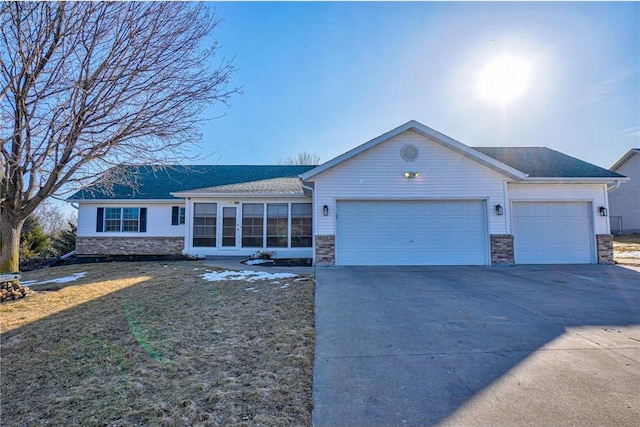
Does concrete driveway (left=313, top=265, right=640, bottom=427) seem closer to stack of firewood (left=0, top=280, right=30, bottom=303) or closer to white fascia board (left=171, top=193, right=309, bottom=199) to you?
stack of firewood (left=0, top=280, right=30, bottom=303)

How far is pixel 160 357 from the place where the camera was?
151 inches

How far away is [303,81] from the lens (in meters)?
11.1

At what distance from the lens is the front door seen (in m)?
13.5

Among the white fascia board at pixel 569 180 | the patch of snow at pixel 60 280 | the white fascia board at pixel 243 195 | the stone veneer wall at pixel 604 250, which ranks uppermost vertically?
the white fascia board at pixel 569 180

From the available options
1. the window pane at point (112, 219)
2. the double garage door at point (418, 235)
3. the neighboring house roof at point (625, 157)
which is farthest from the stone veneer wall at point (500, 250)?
the neighboring house roof at point (625, 157)

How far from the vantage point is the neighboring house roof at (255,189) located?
43.1 ft

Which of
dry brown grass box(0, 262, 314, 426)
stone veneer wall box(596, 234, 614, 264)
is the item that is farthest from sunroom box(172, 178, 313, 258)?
stone veneer wall box(596, 234, 614, 264)

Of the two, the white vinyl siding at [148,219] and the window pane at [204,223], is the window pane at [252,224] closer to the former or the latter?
the window pane at [204,223]

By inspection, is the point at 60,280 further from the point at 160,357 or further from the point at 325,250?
the point at 325,250

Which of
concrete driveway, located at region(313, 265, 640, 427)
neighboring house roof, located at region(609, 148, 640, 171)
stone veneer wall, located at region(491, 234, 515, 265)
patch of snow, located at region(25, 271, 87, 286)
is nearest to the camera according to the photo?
concrete driveway, located at region(313, 265, 640, 427)

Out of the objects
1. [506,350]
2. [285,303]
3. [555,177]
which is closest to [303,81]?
[285,303]

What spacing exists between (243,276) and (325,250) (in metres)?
3.01

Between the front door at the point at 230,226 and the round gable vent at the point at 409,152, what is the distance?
700 cm

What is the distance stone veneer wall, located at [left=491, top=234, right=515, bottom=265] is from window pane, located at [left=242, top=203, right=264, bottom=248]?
338 inches
